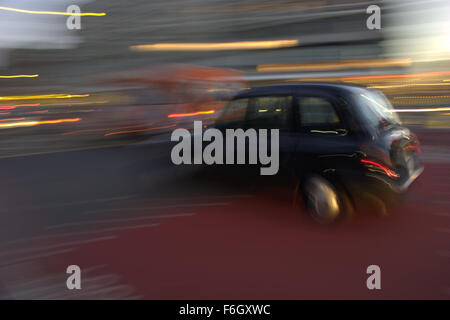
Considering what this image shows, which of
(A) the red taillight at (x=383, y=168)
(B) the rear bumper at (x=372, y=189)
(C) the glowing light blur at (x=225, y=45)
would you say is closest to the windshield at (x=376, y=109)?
(A) the red taillight at (x=383, y=168)

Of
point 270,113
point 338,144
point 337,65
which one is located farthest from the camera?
point 337,65

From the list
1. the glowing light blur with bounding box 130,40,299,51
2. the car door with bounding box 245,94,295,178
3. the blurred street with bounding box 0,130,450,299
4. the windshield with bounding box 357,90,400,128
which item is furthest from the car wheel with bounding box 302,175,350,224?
the glowing light blur with bounding box 130,40,299,51

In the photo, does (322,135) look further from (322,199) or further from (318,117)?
(322,199)

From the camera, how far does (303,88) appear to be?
4.03 meters

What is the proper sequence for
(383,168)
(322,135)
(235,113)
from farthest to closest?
(235,113) → (322,135) → (383,168)

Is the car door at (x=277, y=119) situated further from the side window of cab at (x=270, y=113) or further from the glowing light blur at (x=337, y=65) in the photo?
the glowing light blur at (x=337, y=65)

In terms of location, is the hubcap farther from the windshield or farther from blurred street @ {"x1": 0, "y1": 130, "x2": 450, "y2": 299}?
the windshield

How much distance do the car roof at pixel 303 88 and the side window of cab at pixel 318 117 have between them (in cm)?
13

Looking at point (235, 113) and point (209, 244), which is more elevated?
point (235, 113)

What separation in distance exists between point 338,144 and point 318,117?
370 millimetres

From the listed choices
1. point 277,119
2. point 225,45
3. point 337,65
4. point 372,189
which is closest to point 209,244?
point 277,119

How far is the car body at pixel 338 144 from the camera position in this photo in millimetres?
3549

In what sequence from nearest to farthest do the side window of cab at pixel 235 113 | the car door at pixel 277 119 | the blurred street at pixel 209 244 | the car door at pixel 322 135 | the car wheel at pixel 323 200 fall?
the blurred street at pixel 209 244, the car door at pixel 322 135, the car wheel at pixel 323 200, the car door at pixel 277 119, the side window of cab at pixel 235 113
